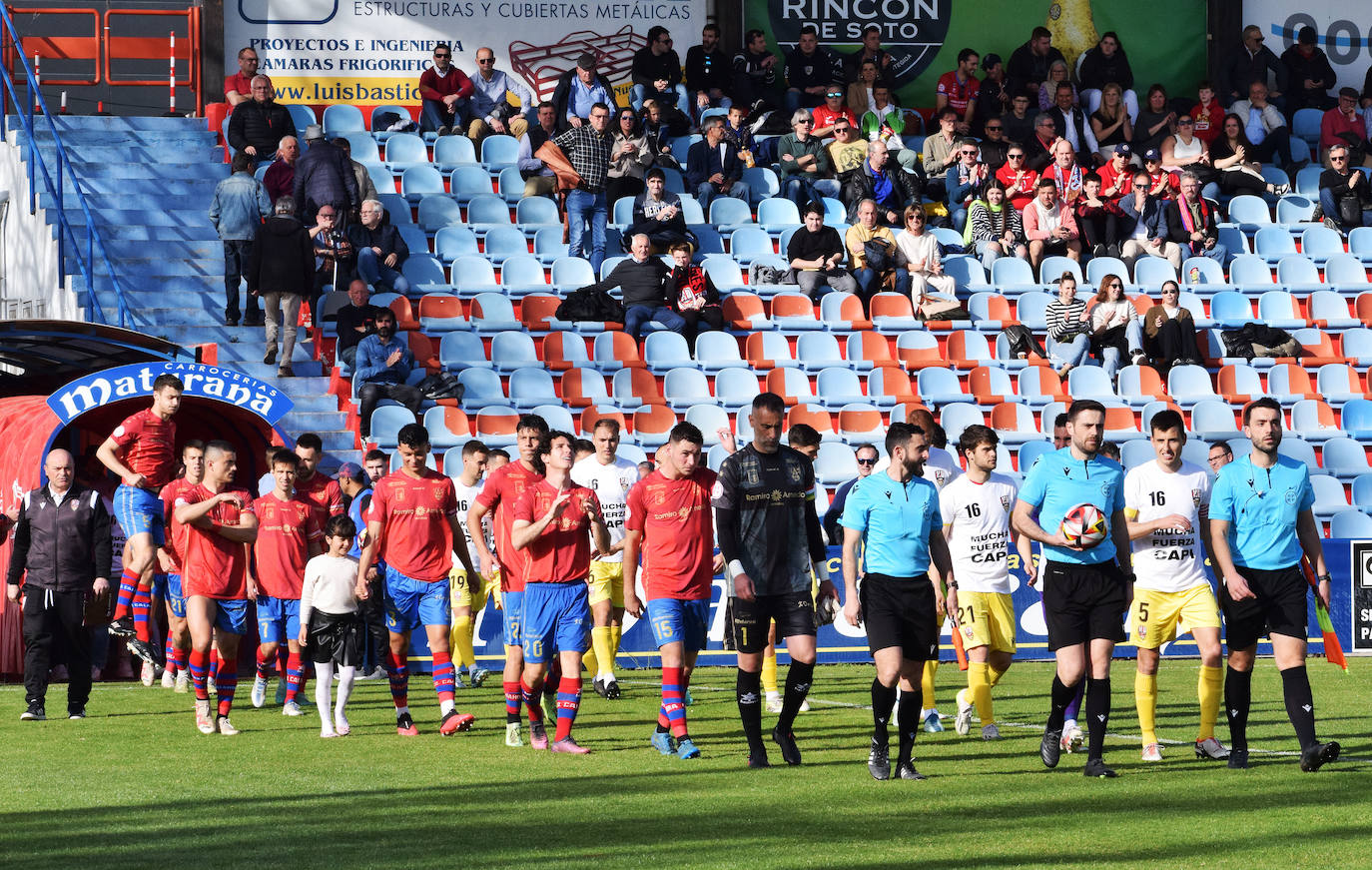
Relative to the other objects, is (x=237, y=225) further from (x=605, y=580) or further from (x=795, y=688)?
(x=795, y=688)

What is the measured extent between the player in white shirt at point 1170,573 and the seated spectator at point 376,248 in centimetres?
1184

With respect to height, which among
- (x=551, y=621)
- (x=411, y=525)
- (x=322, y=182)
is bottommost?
(x=551, y=621)

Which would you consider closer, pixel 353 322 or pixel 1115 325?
pixel 353 322

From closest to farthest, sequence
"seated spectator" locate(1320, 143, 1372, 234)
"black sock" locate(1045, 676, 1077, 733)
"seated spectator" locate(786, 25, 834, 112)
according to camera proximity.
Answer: "black sock" locate(1045, 676, 1077, 733) → "seated spectator" locate(1320, 143, 1372, 234) → "seated spectator" locate(786, 25, 834, 112)

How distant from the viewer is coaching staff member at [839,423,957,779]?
370 inches

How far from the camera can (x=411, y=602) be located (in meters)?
11.8

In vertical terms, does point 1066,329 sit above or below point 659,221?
below

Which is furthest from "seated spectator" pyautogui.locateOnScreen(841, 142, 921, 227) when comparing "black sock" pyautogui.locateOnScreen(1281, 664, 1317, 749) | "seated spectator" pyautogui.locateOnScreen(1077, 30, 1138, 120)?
"black sock" pyautogui.locateOnScreen(1281, 664, 1317, 749)

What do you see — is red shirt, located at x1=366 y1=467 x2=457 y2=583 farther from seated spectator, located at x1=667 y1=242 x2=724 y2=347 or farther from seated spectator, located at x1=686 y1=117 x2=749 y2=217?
seated spectator, located at x1=686 y1=117 x2=749 y2=217

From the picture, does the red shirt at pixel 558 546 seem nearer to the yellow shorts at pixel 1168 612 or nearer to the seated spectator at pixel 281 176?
the yellow shorts at pixel 1168 612

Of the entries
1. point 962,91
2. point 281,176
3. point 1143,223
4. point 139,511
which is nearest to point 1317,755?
point 139,511

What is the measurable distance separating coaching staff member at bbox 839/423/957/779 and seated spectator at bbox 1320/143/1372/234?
1656 centimetres

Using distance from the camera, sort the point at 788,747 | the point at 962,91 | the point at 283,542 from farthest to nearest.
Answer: the point at 962,91, the point at 283,542, the point at 788,747

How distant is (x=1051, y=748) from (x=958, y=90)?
659 inches
